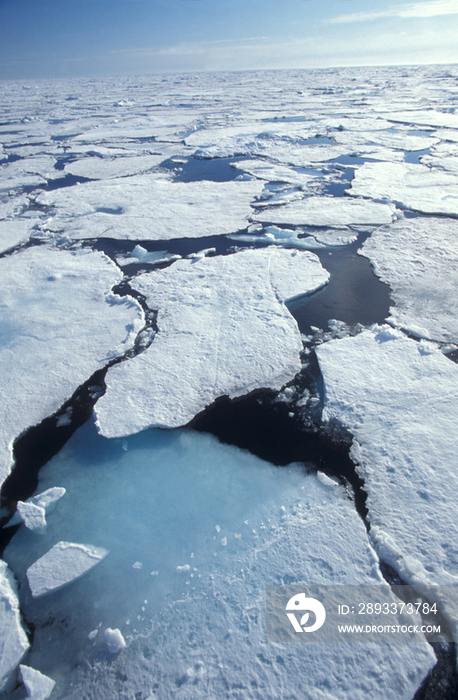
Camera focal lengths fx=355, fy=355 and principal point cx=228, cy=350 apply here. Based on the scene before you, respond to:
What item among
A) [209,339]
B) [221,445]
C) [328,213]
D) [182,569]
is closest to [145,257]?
[209,339]

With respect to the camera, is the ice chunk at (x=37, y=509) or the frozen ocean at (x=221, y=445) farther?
the ice chunk at (x=37, y=509)

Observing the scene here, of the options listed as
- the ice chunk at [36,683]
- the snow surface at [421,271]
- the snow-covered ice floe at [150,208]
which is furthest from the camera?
the snow-covered ice floe at [150,208]

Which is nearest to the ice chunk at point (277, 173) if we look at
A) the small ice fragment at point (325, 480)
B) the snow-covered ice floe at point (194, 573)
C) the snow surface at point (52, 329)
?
the snow surface at point (52, 329)

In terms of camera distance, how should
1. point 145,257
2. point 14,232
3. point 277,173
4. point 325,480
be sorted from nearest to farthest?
point 325,480 → point 145,257 → point 14,232 → point 277,173

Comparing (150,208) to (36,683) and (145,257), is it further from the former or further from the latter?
(36,683)

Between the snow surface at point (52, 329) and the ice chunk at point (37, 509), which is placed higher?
the snow surface at point (52, 329)

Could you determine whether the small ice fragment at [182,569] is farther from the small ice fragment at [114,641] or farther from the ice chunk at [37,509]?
the ice chunk at [37,509]

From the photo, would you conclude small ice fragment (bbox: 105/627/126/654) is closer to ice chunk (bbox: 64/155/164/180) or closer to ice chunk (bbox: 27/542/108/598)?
ice chunk (bbox: 27/542/108/598)

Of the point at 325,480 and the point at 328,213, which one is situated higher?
the point at 328,213
